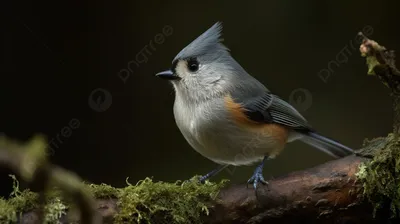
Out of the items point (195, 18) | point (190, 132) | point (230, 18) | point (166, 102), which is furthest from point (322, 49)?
point (190, 132)

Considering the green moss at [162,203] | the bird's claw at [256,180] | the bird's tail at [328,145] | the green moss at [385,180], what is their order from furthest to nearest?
the bird's tail at [328,145], the bird's claw at [256,180], the green moss at [385,180], the green moss at [162,203]

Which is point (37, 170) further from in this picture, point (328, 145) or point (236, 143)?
point (328, 145)

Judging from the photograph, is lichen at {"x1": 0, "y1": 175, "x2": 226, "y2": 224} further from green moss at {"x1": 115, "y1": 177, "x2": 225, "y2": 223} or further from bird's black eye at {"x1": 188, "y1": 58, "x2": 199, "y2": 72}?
bird's black eye at {"x1": 188, "y1": 58, "x2": 199, "y2": 72}

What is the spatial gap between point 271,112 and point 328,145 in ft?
1.34

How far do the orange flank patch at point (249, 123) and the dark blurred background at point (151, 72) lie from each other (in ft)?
3.63

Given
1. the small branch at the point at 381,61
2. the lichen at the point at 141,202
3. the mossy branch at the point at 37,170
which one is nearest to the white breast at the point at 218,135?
the lichen at the point at 141,202

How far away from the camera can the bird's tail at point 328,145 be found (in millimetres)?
2870

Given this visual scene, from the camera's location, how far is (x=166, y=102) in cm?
409

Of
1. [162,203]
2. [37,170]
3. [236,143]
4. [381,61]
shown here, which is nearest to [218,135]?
[236,143]

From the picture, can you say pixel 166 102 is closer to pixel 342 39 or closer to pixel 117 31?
pixel 117 31

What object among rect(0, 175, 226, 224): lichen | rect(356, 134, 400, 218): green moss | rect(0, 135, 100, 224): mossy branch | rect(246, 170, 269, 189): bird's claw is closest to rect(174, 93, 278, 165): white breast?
rect(246, 170, 269, 189): bird's claw

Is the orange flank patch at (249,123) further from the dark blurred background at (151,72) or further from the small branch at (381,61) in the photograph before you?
the dark blurred background at (151,72)

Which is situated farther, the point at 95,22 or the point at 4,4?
the point at 95,22

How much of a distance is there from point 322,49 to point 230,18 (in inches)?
31.9
